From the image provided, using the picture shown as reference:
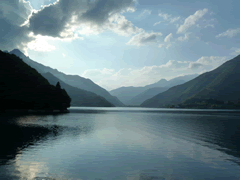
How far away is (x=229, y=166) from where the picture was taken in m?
22.9

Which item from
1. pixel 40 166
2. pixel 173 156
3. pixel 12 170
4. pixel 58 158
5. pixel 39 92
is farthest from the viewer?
pixel 39 92

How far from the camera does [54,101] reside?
7470 inches

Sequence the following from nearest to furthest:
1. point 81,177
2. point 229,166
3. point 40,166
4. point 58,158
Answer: point 81,177 < point 40,166 < point 229,166 < point 58,158

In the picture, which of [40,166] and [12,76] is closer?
[40,166]

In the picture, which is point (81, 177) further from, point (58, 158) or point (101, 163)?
point (58, 158)

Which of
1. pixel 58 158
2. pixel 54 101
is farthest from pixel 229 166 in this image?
pixel 54 101

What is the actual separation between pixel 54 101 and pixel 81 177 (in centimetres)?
18386

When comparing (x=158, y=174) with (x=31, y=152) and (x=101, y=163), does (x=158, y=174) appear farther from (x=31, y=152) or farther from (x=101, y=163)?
(x=31, y=152)

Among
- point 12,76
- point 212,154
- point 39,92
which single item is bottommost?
point 212,154

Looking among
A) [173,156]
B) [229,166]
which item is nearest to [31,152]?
[173,156]

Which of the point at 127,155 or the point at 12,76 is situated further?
the point at 12,76

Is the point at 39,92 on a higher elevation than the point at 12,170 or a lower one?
higher

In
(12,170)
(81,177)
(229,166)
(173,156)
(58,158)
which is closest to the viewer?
(81,177)

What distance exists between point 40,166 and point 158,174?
547 inches
